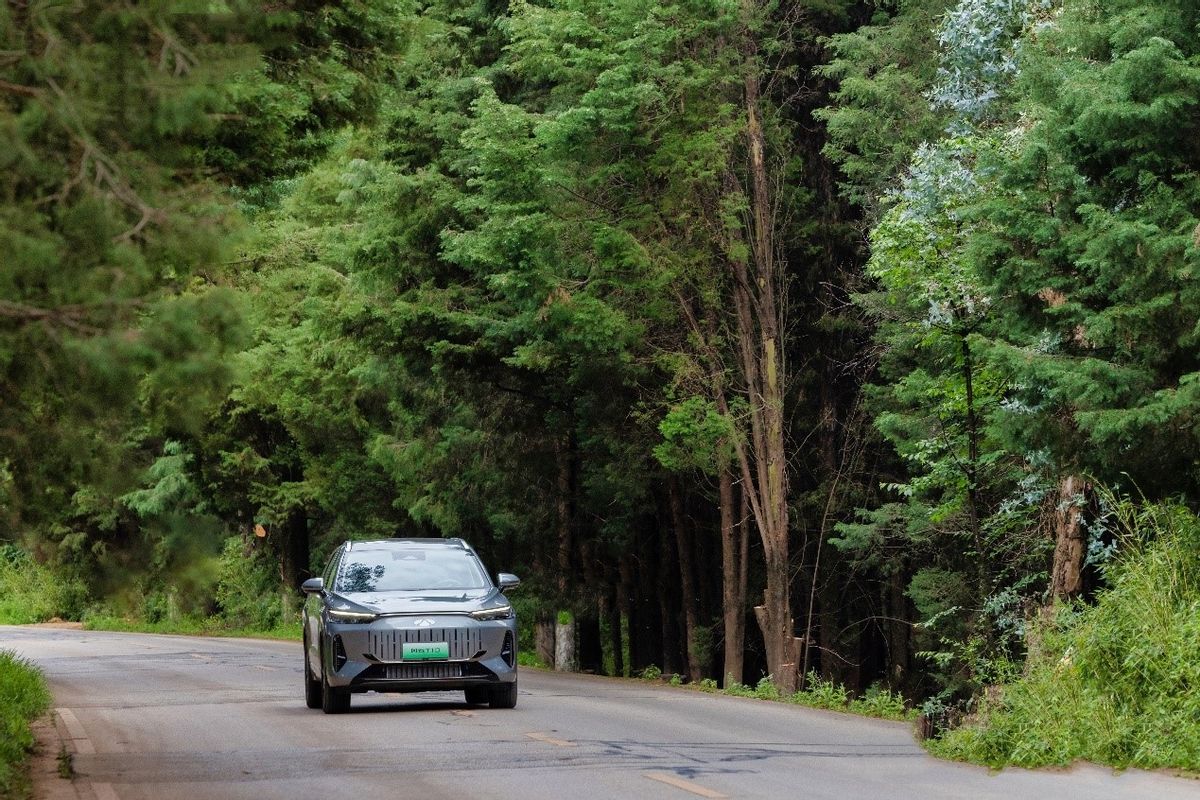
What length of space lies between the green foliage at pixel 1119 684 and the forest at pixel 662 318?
4cm

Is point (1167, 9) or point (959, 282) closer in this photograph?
point (1167, 9)

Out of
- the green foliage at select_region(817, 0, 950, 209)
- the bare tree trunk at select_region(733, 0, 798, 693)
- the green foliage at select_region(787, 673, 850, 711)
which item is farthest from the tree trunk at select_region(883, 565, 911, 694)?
the green foliage at select_region(787, 673, 850, 711)

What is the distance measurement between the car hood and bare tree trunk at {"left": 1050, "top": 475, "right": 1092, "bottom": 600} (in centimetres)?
743

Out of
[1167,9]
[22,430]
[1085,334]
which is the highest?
[1167,9]

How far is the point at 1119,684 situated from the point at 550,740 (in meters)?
4.91

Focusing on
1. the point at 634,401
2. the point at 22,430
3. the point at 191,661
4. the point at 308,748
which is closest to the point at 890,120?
the point at 634,401

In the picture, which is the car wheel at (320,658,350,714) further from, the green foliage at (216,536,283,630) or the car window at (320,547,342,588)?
the green foliage at (216,536,283,630)

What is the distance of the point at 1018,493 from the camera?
2428 cm

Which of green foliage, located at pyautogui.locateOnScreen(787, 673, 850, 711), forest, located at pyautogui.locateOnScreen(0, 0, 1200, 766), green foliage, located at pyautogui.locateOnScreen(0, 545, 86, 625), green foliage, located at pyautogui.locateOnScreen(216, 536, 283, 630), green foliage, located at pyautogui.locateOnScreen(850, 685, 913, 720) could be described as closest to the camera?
forest, located at pyautogui.locateOnScreen(0, 0, 1200, 766)

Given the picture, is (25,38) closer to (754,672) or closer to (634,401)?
(634,401)

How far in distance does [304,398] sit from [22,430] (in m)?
36.4

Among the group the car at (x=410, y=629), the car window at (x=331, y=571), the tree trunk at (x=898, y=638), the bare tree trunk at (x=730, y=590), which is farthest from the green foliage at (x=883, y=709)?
the tree trunk at (x=898, y=638)

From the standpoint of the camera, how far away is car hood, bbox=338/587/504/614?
18170 millimetres

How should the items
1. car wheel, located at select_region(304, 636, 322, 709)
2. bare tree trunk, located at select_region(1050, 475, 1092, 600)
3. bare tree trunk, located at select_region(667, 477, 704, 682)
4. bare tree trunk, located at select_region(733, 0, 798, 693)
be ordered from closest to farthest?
car wheel, located at select_region(304, 636, 322, 709), bare tree trunk, located at select_region(1050, 475, 1092, 600), bare tree trunk, located at select_region(733, 0, 798, 693), bare tree trunk, located at select_region(667, 477, 704, 682)
